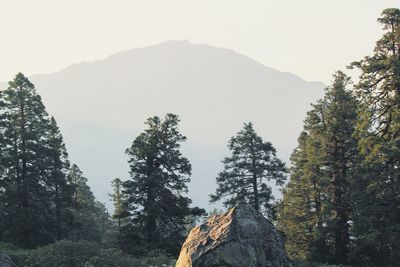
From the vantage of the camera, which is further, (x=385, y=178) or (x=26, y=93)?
(x=26, y=93)

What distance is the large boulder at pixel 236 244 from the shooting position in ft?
47.0

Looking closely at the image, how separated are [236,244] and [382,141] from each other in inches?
469

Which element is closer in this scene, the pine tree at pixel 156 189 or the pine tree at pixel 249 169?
the pine tree at pixel 156 189

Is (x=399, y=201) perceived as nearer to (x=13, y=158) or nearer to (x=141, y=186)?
(x=141, y=186)

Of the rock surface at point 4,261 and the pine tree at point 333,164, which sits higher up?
the pine tree at point 333,164

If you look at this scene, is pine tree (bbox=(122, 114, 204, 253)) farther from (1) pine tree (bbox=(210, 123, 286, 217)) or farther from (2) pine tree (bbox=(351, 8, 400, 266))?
(2) pine tree (bbox=(351, 8, 400, 266))

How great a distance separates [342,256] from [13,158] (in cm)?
2320

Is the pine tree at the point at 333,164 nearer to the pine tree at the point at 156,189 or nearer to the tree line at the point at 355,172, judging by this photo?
the tree line at the point at 355,172

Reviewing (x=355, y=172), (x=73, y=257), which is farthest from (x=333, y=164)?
(x=73, y=257)

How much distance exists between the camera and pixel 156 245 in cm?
2945

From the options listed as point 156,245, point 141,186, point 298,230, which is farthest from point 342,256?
point 141,186

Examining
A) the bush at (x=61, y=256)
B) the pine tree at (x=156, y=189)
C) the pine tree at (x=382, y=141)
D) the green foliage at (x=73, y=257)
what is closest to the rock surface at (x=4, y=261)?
the green foliage at (x=73, y=257)

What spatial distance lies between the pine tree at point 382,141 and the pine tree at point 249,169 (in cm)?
1234

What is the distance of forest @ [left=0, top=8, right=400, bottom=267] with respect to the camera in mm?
22750
